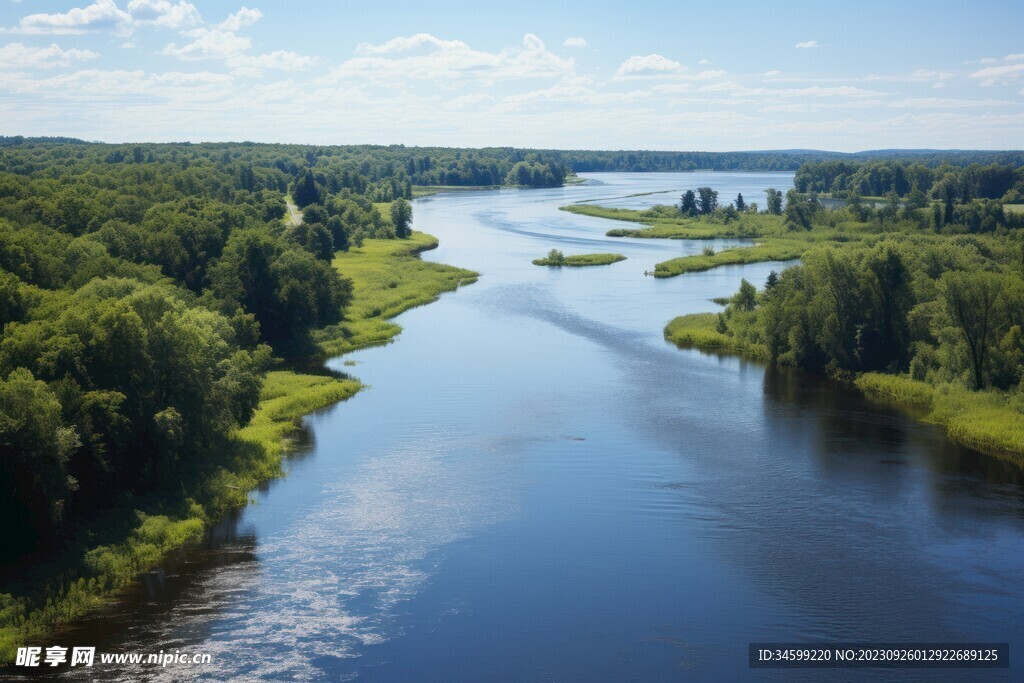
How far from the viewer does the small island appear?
8869 centimetres

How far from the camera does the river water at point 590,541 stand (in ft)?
72.5

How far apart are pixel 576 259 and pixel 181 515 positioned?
64.2 m

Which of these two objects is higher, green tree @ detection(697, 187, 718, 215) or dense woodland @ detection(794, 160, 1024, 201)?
dense woodland @ detection(794, 160, 1024, 201)

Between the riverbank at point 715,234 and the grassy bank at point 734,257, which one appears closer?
the grassy bank at point 734,257

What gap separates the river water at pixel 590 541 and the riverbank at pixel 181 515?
32.7 inches

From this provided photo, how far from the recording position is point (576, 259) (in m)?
89.8

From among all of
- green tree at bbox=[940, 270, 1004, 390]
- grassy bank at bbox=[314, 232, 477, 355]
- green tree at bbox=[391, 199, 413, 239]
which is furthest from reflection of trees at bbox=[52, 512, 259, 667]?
green tree at bbox=[391, 199, 413, 239]

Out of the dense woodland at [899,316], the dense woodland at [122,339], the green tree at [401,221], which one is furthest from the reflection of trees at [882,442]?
the green tree at [401,221]

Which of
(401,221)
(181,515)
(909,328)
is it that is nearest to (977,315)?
(909,328)

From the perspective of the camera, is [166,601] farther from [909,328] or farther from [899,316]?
[899,316]

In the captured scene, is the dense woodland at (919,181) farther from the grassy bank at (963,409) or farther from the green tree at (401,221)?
the grassy bank at (963,409)

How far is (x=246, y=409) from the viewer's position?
3619cm

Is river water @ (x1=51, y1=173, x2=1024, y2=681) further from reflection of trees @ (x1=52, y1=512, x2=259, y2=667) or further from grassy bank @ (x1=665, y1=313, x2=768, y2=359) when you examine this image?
grassy bank @ (x1=665, y1=313, x2=768, y2=359)

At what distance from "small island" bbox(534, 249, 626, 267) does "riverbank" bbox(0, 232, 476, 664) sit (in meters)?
30.6
